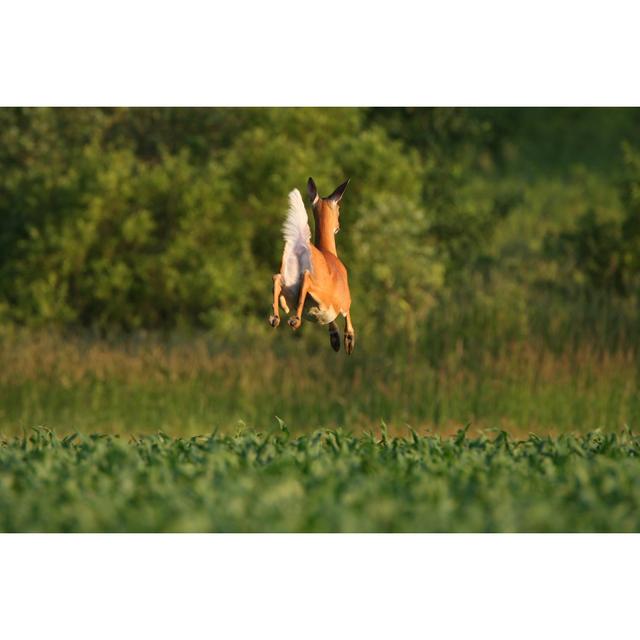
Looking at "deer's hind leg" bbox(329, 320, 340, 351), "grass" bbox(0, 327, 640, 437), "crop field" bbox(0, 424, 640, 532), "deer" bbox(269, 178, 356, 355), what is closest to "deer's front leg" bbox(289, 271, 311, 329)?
"deer" bbox(269, 178, 356, 355)

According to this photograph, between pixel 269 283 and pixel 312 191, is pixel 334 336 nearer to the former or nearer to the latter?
pixel 312 191

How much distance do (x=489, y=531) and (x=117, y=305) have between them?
1209 centimetres

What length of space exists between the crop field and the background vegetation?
575cm

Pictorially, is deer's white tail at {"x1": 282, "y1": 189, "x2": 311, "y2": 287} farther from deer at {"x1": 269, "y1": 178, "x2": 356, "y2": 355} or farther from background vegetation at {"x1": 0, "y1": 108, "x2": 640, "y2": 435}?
background vegetation at {"x1": 0, "y1": 108, "x2": 640, "y2": 435}

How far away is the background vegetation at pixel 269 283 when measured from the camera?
15586 mm

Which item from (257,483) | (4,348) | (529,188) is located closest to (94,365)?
(4,348)

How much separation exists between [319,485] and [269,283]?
1012 cm

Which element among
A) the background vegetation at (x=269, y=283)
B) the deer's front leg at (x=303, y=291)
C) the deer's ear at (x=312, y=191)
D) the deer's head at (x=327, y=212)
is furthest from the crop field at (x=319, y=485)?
the background vegetation at (x=269, y=283)

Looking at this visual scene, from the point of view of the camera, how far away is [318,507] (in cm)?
757

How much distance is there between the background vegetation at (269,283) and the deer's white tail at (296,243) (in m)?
8.67

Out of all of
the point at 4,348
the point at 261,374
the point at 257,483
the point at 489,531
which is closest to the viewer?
the point at 489,531

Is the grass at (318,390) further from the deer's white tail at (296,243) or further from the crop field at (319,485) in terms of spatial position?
the deer's white tail at (296,243)

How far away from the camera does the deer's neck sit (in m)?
7.07

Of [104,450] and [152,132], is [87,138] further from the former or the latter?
[104,450]
